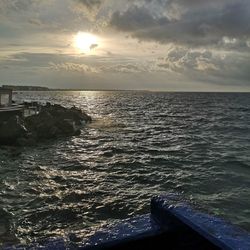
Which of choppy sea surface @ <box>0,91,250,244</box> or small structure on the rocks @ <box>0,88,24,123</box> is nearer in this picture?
choppy sea surface @ <box>0,91,250,244</box>

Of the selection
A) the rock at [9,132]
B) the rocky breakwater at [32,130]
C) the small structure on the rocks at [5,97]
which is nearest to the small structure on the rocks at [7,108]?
the small structure on the rocks at [5,97]

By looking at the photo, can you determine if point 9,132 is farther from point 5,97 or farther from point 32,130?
point 5,97

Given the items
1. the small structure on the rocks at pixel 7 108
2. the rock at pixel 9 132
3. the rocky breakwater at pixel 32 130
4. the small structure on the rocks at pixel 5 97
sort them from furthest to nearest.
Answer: the small structure on the rocks at pixel 5 97 < the small structure on the rocks at pixel 7 108 < the rocky breakwater at pixel 32 130 < the rock at pixel 9 132

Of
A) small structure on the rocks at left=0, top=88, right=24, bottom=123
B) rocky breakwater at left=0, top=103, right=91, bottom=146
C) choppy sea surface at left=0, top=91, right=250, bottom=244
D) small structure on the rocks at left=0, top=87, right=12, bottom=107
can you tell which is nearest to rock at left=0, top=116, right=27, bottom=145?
rocky breakwater at left=0, top=103, right=91, bottom=146

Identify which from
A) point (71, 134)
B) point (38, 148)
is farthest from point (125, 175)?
point (71, 134)

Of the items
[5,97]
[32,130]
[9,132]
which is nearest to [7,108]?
[5,97]

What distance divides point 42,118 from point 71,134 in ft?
10.00

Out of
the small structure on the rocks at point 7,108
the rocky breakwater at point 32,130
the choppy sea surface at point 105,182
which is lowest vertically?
the choppy sea surface at point 105,182

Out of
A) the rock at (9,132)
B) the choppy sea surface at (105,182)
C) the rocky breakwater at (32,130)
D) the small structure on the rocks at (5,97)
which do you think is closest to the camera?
the choppy sea surface at (105,182)

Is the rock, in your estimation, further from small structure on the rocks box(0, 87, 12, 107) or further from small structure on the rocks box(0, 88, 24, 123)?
small structure on the rocks box(0, 87, 12, 107)

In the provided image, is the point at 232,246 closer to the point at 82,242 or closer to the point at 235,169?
the point at 82,242

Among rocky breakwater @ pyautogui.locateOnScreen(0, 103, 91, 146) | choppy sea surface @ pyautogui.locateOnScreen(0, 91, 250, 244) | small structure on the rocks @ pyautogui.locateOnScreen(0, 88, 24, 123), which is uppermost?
small structure on the rocks @ pyautogui.locateOnScreen(0, 88, 24, 123)

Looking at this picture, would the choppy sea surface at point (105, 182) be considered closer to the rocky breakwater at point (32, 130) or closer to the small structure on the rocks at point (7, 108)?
the rocky breakwater at point (32, 130)

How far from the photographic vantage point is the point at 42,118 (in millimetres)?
33094
